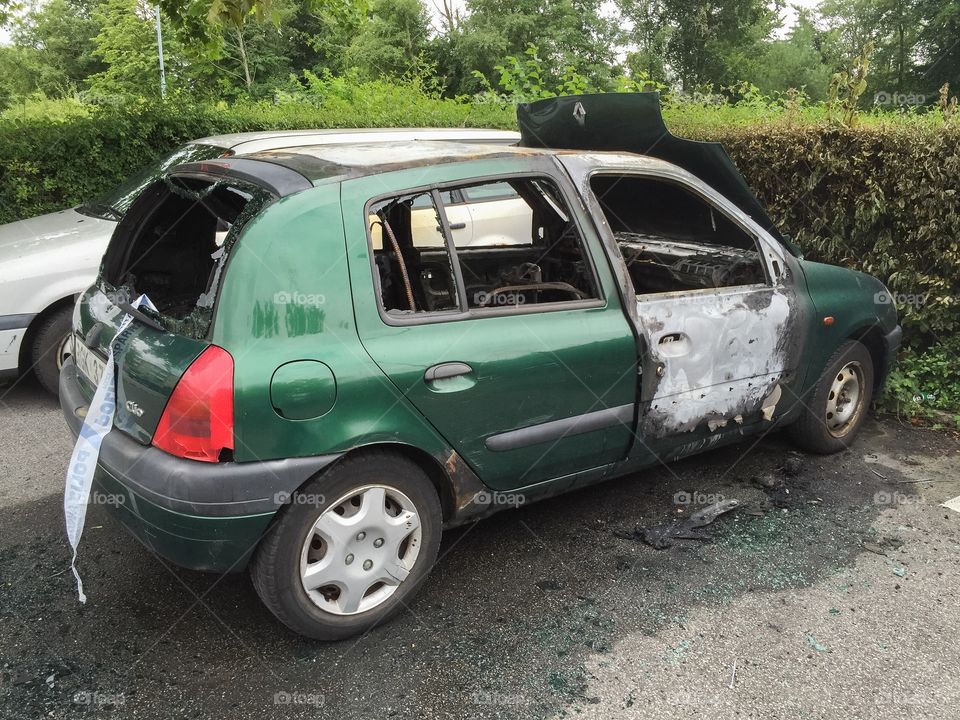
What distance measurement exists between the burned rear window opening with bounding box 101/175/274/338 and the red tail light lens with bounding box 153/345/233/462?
0.71 meters

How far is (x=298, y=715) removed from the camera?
2492 mm

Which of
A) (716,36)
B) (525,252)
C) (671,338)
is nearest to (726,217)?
(671,338)

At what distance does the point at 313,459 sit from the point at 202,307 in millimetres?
631

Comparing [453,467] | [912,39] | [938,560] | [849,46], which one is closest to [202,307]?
[453,467]

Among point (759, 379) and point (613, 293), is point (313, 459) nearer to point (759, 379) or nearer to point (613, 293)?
point (613, 293)

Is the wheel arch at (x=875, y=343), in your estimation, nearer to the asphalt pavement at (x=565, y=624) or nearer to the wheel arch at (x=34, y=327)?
the asphalt pavement at (x=565, y=624)

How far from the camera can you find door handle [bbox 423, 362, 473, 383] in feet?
9.09

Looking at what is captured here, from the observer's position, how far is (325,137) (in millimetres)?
6691

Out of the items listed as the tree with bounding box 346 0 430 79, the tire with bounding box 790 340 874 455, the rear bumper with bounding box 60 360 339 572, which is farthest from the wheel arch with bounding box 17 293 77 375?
the tree with bounding box 346 0 430 79

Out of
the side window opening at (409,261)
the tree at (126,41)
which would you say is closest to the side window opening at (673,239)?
the side window opening at (409,261)

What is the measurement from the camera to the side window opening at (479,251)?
299 centimetres

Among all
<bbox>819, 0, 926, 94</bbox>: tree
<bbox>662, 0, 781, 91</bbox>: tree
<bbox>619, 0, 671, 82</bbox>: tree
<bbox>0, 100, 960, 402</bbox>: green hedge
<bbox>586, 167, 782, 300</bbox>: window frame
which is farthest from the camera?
<bbox>662, 0, 781, 91</bbox>: tree

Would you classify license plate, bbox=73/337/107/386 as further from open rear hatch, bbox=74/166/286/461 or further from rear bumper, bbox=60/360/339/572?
rear bumper, bbox=60/360/339/572

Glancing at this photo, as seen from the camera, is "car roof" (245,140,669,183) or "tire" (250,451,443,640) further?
"car roof" (245,140,669,183)
